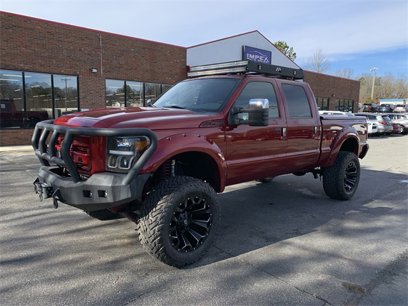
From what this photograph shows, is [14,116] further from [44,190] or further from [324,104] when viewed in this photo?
[324,104]

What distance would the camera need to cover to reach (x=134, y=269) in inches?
137

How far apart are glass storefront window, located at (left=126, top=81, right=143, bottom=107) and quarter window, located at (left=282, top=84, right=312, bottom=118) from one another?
12919 millimetres

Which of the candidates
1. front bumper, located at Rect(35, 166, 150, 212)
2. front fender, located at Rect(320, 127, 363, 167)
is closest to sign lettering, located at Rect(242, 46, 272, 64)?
front fender, located at Rect(320, 127, 363, 167)

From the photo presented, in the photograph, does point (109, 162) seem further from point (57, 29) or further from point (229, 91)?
point (57, 29)

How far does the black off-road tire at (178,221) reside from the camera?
336 centimetres

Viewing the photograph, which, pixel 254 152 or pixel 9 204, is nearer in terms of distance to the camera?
pixel 254 152

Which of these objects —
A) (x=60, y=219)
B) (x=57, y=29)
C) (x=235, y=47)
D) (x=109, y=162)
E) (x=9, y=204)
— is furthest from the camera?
(x=235, y=47)

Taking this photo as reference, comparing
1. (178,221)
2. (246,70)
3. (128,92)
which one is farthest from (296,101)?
(128,92)

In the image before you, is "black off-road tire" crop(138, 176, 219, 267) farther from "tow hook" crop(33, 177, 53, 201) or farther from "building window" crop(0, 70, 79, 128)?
"building window" crop(0, 70, 79, 128)

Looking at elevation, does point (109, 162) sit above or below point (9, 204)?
above

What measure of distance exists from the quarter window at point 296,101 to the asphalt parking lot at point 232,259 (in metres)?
1.58

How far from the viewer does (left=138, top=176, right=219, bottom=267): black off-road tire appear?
3361 millimetres

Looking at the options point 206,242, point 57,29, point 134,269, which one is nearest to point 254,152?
point 206,242

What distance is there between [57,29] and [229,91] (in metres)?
Answer: 12.9
